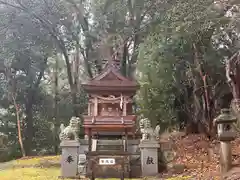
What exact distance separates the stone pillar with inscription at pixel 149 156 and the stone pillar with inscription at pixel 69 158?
2.29m

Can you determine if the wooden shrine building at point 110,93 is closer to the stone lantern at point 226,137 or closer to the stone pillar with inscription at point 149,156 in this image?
the stone pillar with inscription at point 149,156

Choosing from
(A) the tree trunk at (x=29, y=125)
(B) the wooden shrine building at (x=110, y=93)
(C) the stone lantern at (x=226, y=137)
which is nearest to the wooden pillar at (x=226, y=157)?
(C) the stone lantern at (x=226, y=137)

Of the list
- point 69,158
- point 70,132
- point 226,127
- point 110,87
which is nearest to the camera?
point 226,127

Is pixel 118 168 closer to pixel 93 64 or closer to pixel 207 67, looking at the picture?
pixel 207 67

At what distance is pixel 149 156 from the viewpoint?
13.7 metres

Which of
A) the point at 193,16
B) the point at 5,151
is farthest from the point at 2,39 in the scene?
the point at 193,16

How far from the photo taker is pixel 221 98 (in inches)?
776

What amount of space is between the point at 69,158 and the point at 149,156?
2.77m

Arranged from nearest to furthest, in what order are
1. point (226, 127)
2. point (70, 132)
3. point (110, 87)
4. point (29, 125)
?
point (226, 127)
point (70, 132)
point (110, 87)
point (29, 125)

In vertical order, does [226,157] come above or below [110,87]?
below

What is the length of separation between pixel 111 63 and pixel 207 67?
446 centimetres

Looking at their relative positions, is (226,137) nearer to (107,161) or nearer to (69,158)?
(107,161)

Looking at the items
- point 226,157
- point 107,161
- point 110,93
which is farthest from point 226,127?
point 110,93

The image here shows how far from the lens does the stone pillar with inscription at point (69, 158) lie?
1352 cm
